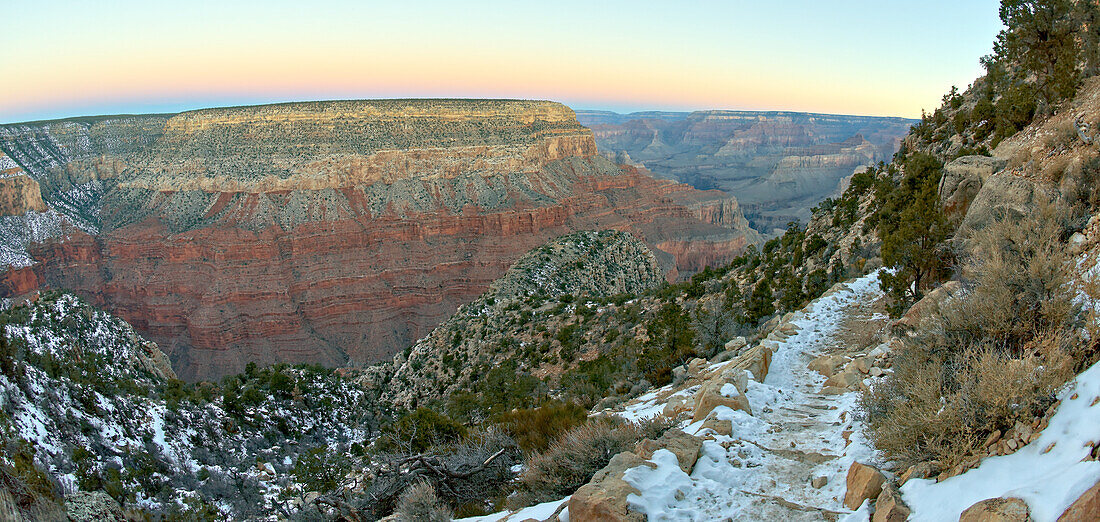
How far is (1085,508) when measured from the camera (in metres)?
3.15

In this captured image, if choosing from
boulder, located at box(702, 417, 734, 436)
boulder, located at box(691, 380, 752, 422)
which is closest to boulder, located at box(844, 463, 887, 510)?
boulder, located at box(702, 417, 734, 436)

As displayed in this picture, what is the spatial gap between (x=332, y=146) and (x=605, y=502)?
61.7 metres

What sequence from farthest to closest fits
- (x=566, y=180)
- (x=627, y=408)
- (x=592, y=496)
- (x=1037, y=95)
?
(x=566, y=180) < (x=1037, y=95) < (x=627, y=408) < (x=592, y=496)

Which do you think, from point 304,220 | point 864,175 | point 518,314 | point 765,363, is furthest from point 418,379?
point 304,220

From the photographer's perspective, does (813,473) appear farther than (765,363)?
No

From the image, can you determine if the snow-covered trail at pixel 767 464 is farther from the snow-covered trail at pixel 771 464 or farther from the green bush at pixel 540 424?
the green bush at pixel 540 424

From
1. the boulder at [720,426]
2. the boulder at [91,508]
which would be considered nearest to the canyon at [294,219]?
the boulder at [91,508]

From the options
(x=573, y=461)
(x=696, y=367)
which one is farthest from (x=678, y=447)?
(x=696, y=367)

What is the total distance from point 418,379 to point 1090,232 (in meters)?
21.3

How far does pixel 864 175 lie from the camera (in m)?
21.3

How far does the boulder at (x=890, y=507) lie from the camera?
4.11 m

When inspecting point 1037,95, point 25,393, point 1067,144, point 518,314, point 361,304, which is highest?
point 1037,95

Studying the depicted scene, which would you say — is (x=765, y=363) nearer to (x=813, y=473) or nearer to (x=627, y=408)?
(x=627, y=408)

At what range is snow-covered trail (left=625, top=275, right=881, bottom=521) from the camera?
5066mm
